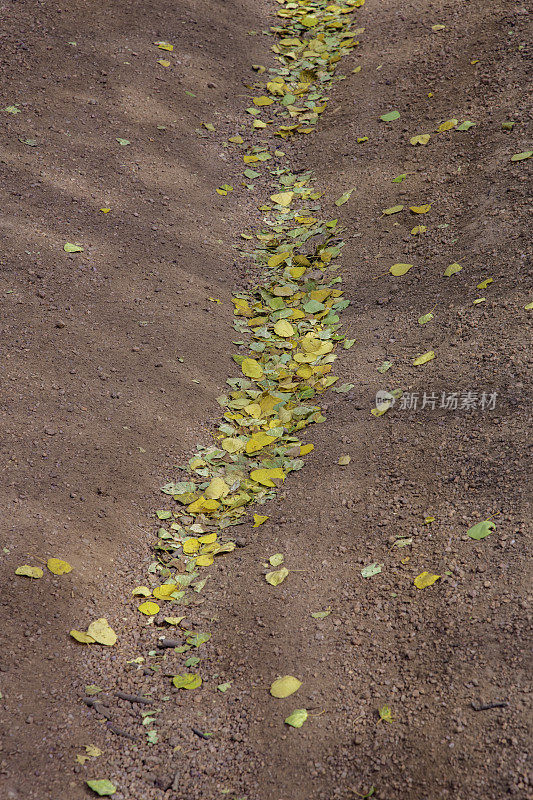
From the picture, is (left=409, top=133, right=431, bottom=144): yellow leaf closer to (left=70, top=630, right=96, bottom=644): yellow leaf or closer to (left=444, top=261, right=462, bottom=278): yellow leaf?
(left=444, top=261, right=462, bottom=278): yellow leaf

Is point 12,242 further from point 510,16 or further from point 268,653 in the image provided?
point 510,16

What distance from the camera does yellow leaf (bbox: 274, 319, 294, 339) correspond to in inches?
126

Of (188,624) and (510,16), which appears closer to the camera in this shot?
(188,624)

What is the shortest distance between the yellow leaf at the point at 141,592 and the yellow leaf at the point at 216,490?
1.46 feet

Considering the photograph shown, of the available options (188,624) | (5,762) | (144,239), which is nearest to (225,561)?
(188,624)

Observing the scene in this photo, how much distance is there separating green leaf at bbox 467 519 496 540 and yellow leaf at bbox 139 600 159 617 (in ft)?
3.50

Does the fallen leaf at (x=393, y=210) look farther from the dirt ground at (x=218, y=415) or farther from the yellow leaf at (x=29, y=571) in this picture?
the yellow leaf at (x=29, y=571)

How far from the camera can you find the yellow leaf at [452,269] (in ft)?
10.0

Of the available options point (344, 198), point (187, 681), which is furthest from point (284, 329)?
point (187, 681)

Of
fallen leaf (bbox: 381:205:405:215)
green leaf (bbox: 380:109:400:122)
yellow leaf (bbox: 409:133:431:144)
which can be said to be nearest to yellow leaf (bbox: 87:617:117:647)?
fallen leaf (bbox: 381:205:405:215)

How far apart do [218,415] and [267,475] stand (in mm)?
428

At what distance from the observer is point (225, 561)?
2.39 m

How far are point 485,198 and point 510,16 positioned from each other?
179 cm

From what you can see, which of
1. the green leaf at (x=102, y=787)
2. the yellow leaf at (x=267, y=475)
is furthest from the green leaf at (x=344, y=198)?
the green leaf at (x=102, y=787)
